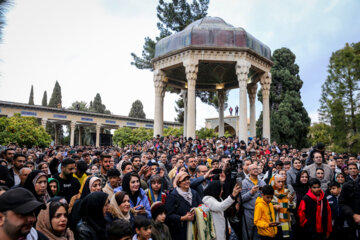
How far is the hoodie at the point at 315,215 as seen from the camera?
508cm

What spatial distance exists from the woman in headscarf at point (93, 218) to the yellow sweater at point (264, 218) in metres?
2.65

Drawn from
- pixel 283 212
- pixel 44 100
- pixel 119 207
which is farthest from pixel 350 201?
pixel 44 100

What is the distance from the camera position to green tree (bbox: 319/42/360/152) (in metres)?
14.5

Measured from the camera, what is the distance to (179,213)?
4.07 m

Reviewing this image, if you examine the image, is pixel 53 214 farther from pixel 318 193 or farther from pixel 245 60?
pixel 245 60

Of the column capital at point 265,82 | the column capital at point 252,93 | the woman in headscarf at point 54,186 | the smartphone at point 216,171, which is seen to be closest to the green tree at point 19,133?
the woman in headscarf at point 54,186

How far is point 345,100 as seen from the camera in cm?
1506

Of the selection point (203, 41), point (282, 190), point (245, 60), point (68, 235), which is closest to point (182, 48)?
point (203, 41)

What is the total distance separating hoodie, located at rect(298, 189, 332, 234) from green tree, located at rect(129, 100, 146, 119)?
53165mm

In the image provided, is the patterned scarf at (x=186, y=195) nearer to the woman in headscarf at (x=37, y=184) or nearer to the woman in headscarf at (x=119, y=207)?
the woman in headscarf at (x=119, y=207)

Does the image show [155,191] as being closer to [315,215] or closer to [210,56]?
[315,215]

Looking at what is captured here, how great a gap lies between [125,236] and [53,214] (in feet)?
2.87

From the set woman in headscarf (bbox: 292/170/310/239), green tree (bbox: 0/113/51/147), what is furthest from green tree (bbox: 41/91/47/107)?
woman in headscarf (bbox: 292/170/310/239)

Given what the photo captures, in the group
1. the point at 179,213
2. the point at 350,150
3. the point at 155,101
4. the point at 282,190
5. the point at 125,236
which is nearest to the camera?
the point at 125,236
